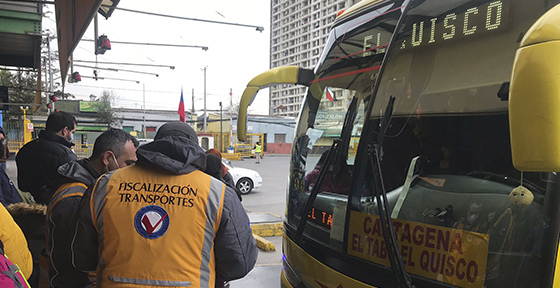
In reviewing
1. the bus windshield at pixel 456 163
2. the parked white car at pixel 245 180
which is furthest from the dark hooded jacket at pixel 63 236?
the parked white car at pixel 245 180

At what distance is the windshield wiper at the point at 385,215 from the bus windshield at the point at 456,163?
5 cm

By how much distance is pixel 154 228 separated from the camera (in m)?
1.66

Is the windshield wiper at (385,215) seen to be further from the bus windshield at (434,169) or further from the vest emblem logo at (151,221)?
the vest emblem logo at (151,221)

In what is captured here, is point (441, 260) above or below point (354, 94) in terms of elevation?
below

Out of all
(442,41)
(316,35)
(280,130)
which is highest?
(316,35)

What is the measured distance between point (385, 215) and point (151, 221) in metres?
1.14

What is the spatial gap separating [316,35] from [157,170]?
119252 millimetres

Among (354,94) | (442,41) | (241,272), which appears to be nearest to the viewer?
(241,272)

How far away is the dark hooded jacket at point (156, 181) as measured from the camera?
1716 millimetres

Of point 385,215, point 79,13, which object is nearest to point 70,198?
point 385,215

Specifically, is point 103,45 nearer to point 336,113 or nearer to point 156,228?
point 336,113

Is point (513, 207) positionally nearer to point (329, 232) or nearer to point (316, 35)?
point (329, 232)

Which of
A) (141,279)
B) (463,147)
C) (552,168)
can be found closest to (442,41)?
(463,147)

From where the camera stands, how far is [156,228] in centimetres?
166
